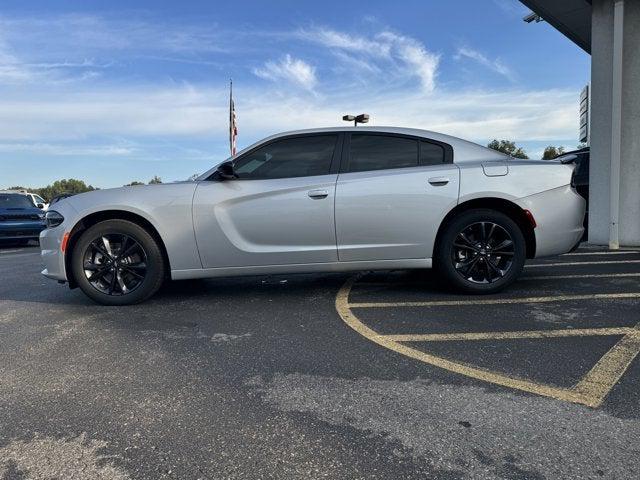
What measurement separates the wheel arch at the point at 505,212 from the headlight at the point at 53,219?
346 cm

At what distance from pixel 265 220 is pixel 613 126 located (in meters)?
5.77

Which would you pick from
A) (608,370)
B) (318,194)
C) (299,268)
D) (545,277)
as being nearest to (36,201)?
(299,268)

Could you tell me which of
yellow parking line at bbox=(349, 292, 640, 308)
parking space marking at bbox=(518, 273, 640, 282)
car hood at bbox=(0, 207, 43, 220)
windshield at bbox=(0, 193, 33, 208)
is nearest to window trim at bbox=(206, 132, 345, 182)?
yellow parking line at bbox=(349, 292, 640, 308)

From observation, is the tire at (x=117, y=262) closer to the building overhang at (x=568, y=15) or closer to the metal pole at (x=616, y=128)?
the metal pole at (x=616, y=128)

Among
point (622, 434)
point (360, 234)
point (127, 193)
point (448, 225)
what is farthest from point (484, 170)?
point (127, 193)

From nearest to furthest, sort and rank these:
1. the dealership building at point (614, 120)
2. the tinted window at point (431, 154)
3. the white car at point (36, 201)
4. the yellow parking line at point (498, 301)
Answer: the yellow parking line at point (498, 301), the tinted window at point (431, 154), the dealership building at point (614, 120), the white car at point (36, 201)

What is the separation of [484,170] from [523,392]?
8.33 ft

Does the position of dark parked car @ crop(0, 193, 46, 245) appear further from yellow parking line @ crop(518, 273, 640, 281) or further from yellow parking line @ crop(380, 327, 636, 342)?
yellow parking line @ crop(380, 327, 636, 342)

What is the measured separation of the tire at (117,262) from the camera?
4547mm

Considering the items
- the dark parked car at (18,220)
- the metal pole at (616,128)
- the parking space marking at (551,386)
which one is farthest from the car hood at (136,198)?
the dark parked car at (18,220)

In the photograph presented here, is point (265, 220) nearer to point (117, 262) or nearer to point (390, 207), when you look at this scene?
point (390, 207)

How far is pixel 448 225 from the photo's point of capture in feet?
15.3

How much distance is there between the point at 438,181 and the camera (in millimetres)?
4590

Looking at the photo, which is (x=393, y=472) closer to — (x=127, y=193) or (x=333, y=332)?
(x=333, y=332)
